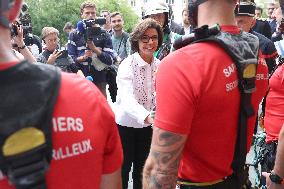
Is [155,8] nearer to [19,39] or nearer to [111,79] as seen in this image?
[111,79]

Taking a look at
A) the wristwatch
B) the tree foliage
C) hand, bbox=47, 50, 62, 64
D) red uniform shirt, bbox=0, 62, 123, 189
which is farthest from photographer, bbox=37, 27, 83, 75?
the tree foliage

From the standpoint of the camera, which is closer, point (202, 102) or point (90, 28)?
point (202, 102)

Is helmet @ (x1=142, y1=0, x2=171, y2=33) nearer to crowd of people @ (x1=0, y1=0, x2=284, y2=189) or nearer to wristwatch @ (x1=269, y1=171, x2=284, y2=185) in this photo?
crowd of people @ (x1=0, y1=0, x2=284, y2=189)

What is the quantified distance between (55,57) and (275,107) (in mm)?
3397

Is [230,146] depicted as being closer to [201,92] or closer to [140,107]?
[201,92]

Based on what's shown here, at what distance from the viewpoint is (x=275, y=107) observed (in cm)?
288

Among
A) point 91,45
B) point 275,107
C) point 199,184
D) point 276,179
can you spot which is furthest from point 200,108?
point 91,45

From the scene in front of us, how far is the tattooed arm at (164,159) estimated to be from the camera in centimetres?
172

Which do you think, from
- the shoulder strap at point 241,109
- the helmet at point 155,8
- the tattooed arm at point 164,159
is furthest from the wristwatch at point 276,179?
the helmet at point 155,8

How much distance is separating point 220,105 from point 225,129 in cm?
15

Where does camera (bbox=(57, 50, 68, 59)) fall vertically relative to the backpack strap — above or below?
below

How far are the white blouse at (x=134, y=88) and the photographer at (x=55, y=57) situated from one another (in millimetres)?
1885

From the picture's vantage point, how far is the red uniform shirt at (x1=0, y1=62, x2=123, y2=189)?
1177 millimetres

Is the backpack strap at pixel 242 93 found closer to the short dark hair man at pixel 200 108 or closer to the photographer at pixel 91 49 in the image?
the short dark hair man at pixel 200 108
